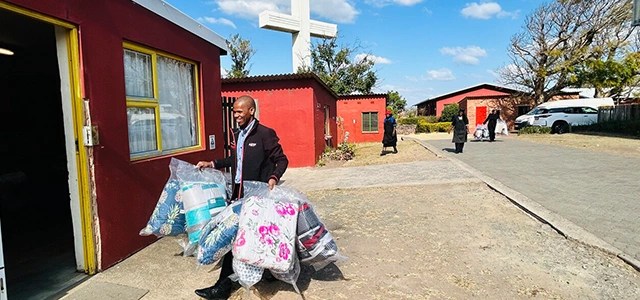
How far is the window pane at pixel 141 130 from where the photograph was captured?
3918mm

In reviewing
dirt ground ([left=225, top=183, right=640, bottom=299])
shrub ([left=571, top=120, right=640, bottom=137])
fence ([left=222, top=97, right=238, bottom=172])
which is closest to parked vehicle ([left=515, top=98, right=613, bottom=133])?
shrub ([left=571, top=120, right=640, bottom=137])

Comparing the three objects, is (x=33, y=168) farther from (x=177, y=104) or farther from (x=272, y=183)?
(x=272, y=183)

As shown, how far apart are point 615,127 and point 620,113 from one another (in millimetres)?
2045

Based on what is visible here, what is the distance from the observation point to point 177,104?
478cm

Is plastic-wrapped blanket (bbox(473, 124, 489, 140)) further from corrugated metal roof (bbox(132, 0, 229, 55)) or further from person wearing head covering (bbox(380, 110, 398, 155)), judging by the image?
corrugated metal roof (bbox(132, 0, 229, 55))

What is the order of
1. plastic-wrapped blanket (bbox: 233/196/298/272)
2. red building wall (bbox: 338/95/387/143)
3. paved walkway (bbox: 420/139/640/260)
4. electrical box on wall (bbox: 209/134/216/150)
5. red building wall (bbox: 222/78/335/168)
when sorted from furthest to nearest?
1. red building wall (bbox: 338/95/387/143)
2. red building wall (bbox: 222/78/335/168)
3. electrical box on wall (bbox: 209/134/216/150)
4. paved walkway (bbox: 420/139/640/260)
5. plastic-wrapped blanket (bbox: 233/196/298/272)

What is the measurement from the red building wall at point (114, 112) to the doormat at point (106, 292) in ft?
1.04

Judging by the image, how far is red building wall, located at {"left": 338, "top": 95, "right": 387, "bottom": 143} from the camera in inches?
842

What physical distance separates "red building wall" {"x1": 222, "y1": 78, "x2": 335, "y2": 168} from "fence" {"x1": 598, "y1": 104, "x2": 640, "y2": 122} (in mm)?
19037

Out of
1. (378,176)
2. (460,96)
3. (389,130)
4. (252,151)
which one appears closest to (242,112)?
(252,151)

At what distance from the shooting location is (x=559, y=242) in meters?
3.90

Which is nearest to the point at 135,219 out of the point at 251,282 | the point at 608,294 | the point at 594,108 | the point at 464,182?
the point at 251,282

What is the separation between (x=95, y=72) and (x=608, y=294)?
491 cm

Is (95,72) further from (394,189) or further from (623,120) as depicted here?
(623,120)
